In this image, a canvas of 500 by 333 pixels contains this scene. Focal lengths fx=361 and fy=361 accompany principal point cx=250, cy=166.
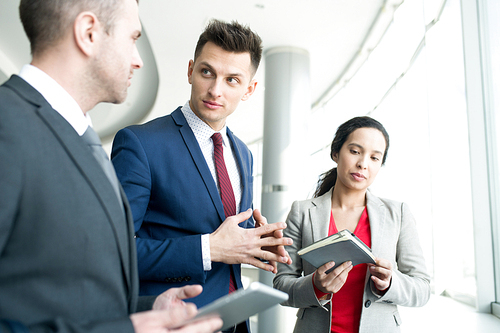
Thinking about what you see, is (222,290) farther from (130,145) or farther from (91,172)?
(91,172)

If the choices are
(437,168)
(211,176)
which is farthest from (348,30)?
(211,176)

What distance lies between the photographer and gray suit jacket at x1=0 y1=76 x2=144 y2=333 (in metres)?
0.73

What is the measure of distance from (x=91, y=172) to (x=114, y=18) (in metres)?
0.46

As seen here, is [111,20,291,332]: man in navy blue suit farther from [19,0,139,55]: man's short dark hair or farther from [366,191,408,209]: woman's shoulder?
[366,191,408,209]: woman's shoulder

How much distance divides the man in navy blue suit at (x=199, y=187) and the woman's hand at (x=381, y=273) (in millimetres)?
513

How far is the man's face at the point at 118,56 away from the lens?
3.27 ft

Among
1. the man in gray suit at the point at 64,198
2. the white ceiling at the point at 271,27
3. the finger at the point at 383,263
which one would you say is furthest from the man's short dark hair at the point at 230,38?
the white ceiling at the point at 271,27

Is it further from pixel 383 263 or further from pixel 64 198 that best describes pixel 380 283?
pixel 64 198

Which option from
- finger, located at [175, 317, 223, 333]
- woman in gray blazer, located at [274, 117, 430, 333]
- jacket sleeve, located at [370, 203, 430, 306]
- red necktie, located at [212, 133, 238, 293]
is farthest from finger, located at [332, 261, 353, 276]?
finger, located at [175, 317, 223, 333]

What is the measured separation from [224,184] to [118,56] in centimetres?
77

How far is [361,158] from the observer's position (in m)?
2.14

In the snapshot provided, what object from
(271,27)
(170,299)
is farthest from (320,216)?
(271,27)

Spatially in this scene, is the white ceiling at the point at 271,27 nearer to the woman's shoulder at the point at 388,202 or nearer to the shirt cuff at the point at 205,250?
the woman's shoulder at the point at 388,202

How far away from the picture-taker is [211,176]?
156 cm
